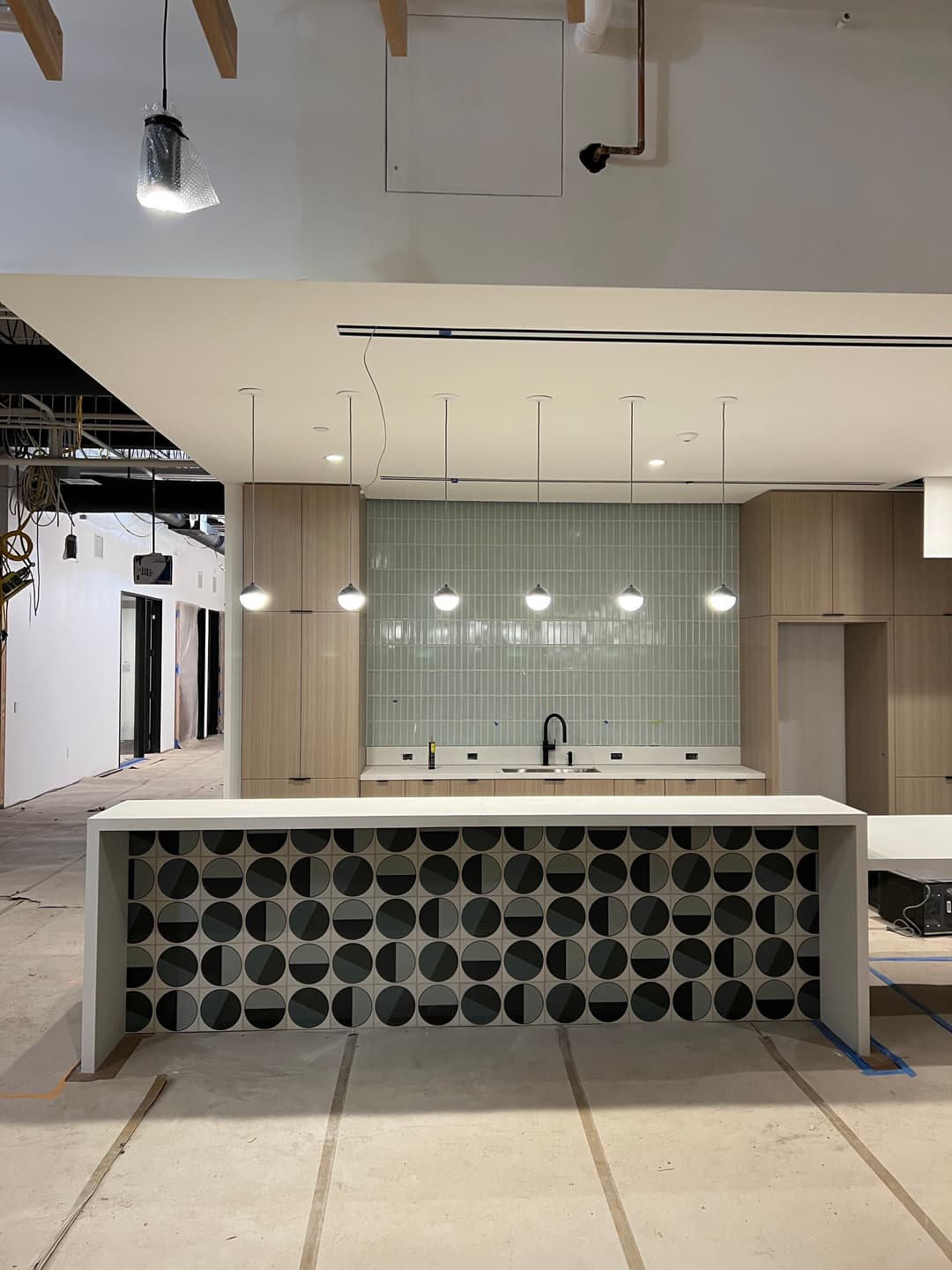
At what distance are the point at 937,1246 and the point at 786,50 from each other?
351 cm

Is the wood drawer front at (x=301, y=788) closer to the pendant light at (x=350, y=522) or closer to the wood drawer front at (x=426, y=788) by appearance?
the wood drawer front at (x=426, y=788)

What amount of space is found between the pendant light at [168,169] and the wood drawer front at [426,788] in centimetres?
437

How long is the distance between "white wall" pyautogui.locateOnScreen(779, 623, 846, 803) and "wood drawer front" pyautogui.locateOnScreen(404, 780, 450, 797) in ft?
9.03

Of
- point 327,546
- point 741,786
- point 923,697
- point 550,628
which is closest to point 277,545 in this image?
point 327,546

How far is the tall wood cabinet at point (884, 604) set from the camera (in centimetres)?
635

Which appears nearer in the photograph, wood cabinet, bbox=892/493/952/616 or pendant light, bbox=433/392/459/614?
pendant light, bbox=433/392/459/614

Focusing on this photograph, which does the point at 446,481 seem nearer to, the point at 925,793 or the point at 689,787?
the point at 689,787

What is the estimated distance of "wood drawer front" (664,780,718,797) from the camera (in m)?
6.32

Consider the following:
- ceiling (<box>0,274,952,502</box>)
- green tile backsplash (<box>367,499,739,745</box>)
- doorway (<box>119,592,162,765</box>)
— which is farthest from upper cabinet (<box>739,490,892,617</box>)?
doorway (<box>119,592,162,765</box>)

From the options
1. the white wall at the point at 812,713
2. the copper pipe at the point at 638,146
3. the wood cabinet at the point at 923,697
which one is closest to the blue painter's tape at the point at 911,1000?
the wood cabinet at the point at 923,697

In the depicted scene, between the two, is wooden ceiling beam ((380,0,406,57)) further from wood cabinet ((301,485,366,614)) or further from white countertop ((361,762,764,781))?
white countertop ((361,762,764,781))

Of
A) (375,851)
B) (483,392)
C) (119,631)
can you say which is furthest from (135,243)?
(119,631)

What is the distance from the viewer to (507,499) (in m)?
6.73

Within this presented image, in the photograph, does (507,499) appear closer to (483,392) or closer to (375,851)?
(483,392)
